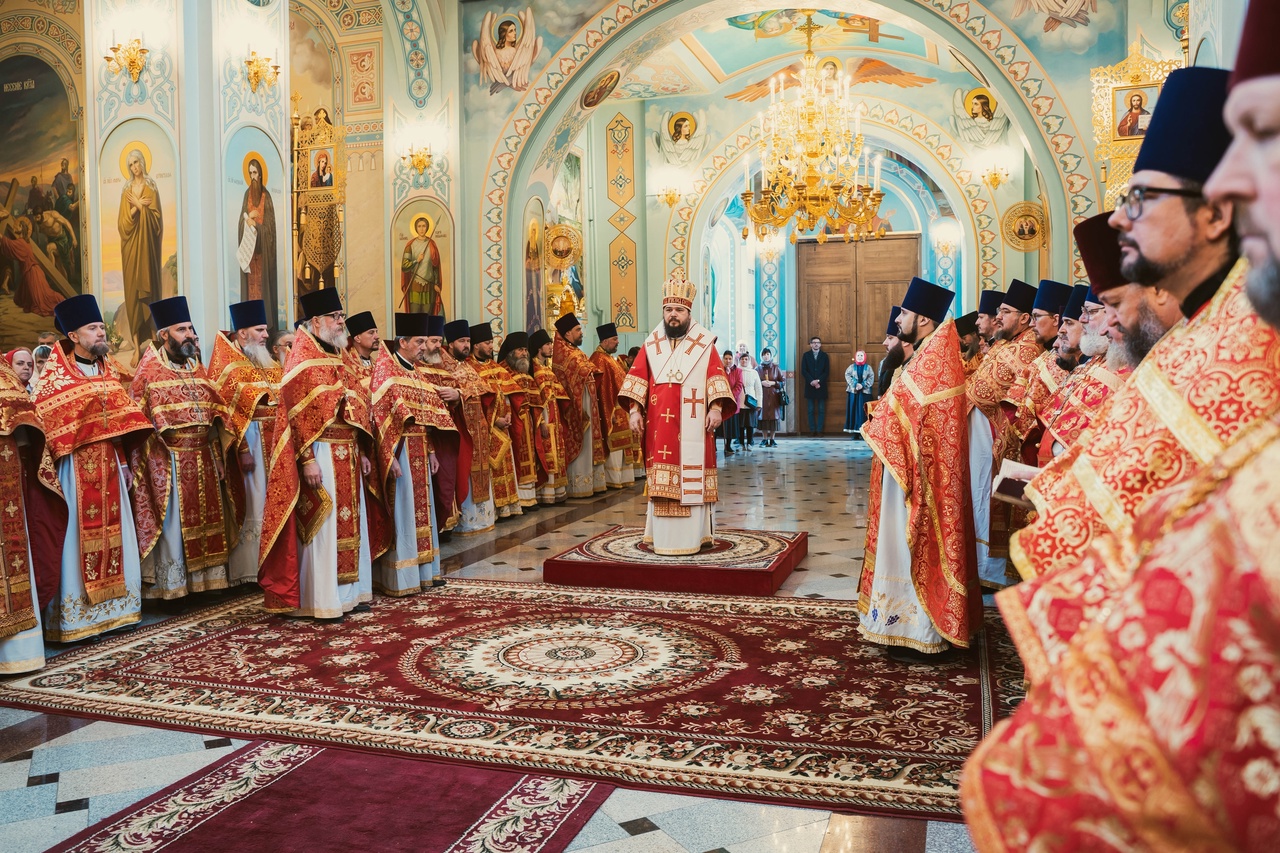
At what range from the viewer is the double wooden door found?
22266 millimetres

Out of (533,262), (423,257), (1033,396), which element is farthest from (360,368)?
(533,262)

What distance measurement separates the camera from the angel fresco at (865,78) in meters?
16.2

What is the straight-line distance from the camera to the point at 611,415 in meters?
12.9

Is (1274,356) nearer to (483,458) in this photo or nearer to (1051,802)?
(1051,802)

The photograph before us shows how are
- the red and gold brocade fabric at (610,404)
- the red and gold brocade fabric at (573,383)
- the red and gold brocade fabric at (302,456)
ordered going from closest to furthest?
the red and gold brocade fabric at (302,456) → the red and gold brocade fabric at (573,383) → the red and gold brocade fabric at (610,404)

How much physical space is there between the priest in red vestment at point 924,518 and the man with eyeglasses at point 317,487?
3.09m

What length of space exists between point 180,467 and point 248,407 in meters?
0.65

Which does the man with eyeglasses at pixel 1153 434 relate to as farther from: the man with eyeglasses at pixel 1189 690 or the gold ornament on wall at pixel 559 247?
the gold ornament on wall at pixel 559 247

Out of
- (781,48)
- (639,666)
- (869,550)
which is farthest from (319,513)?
(781,48)

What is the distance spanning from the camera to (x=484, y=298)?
40.3ft

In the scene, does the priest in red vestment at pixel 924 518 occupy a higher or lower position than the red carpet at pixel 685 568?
higher

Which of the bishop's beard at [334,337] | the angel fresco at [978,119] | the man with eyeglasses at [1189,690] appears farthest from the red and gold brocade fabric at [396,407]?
the angel fresco at [978,119]

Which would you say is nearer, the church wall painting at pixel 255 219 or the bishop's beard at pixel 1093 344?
the bishop's beard at pixel 1093 344

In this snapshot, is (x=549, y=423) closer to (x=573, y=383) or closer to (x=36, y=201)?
(x=573, y=383)
